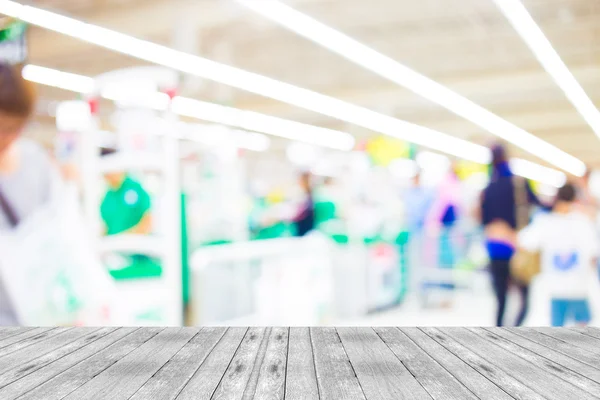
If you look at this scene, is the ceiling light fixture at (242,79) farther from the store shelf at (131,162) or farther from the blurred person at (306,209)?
the store shelf at (131,162)

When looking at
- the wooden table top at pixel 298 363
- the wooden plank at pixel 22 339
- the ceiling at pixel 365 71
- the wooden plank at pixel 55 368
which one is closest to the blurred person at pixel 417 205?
the ceiling at pixel 365 71

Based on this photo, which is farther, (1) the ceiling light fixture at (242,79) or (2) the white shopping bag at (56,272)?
(1) the ceiling light fixture at (242,79)

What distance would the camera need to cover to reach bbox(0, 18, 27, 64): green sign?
147 inches

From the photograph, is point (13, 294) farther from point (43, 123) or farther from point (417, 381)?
point (417, 381)

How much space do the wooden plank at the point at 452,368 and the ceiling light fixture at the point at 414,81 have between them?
4.96 feet

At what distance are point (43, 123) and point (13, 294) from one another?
1.07 metres

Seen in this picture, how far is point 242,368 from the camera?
260cm

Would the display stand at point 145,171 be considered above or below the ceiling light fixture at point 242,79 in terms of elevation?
below

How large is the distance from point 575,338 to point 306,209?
6.40ft

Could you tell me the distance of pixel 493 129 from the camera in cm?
431

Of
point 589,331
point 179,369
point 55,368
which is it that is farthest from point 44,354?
point 589,331

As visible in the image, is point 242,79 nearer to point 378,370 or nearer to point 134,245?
point 134,245

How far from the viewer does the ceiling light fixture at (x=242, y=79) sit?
160 inches

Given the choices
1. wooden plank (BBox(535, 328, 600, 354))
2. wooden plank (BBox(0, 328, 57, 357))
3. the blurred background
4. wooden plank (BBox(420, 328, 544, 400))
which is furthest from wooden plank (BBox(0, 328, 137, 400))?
wooden plank (BBox(535, 328, 600, 354))
